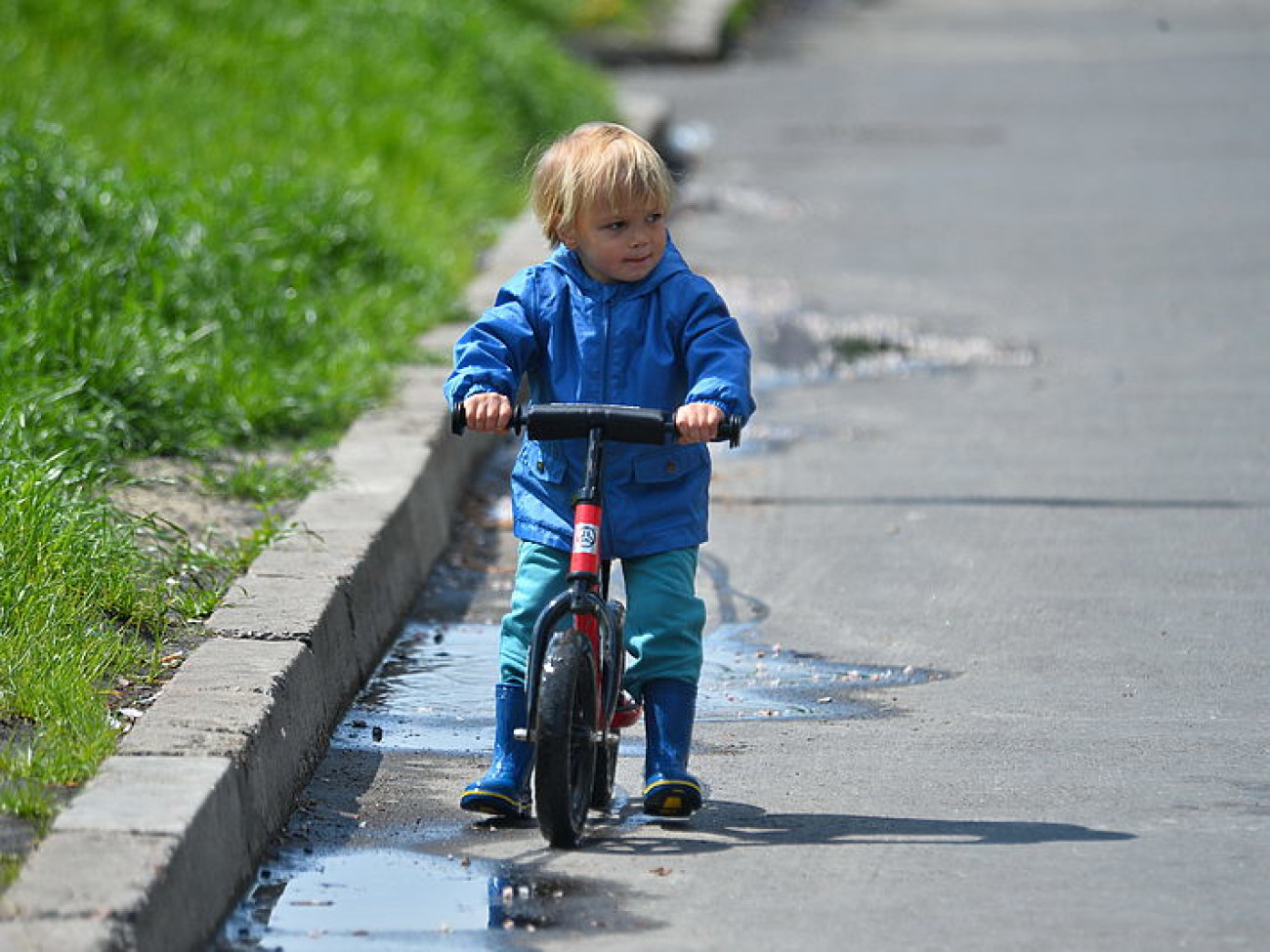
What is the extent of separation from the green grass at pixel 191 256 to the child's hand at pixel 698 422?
4.35 ft

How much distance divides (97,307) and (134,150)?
2.77 metres

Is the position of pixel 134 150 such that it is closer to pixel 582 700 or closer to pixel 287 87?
pixel 287 87

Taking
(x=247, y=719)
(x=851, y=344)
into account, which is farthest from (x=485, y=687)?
(x=851, y=344)

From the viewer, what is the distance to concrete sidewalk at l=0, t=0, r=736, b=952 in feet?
12.4

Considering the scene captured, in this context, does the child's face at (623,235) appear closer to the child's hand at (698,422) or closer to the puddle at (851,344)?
the child's hand at (698,422)

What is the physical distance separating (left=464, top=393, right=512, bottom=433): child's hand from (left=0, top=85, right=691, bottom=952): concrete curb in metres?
0.78

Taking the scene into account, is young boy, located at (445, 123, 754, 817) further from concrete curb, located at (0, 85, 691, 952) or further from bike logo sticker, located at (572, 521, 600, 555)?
concrete curb, located at (0, 85, 691, 952)

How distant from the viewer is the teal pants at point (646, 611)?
4832mm

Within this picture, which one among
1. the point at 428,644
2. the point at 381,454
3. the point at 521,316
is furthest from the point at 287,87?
the point at 521,316

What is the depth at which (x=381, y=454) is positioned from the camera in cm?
725

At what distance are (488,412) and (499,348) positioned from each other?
286mm

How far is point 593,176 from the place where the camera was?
186 inches

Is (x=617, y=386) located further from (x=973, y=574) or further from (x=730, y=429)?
(x=973, y=574)

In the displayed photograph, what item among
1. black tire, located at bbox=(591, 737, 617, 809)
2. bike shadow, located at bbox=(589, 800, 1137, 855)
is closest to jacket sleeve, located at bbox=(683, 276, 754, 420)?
black tire, located at bbox=(591, 737, 617, 809)
